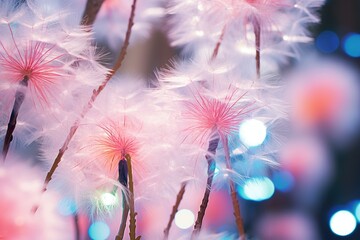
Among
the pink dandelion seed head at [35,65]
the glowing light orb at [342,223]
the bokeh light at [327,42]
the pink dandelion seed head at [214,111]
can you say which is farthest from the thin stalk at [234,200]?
the bokeh light at [327,42]

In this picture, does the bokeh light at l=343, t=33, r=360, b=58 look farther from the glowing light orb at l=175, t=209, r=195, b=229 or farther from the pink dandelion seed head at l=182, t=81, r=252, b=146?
the pink dandelion seed head at l=182, t=81, r=252, b=146

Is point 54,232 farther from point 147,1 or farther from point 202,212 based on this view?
point 147,1

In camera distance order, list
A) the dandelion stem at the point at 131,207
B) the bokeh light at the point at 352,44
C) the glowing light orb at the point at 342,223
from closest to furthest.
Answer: the dandelion stem at the point at 131,207
the glowing light orb at the point at 342,223
the bokeh light at the point at 352,44

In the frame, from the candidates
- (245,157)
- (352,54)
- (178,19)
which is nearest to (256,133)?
(245,157)

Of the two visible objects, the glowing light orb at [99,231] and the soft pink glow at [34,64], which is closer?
the soft pink glow at [34,64]

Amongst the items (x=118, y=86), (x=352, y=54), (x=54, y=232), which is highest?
(x=352, y=54)

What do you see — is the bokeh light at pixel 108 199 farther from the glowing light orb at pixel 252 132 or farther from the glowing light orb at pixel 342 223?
the glowing light orb at pixel 342 223

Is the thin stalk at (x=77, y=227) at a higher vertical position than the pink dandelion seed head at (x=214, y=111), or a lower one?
lower
